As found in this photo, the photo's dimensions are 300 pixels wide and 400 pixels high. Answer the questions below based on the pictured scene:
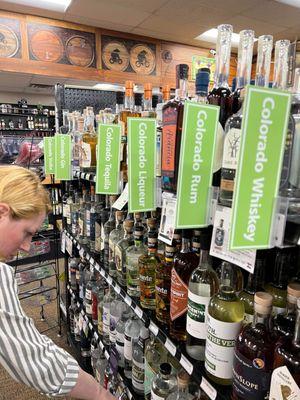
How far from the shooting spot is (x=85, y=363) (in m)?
2.35

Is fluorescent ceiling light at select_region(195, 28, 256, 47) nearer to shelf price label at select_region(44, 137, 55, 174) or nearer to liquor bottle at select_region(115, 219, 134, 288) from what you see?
shelf price label at select_region(44, 137, 55, 174)

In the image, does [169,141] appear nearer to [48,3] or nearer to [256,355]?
[256,355]

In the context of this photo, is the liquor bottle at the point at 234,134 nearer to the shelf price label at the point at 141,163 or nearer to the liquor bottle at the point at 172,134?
the liquor bottle at the point at 172,134

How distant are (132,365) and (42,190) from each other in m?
0.91

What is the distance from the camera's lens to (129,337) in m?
1.46

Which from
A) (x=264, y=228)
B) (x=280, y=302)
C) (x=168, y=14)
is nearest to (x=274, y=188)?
(x=264, y=228)

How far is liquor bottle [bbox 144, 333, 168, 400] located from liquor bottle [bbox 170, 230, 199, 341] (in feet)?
1.16

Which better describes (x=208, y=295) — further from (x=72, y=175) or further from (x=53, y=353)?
(x=72, y=175)

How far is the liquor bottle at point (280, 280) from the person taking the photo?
0.81 meters

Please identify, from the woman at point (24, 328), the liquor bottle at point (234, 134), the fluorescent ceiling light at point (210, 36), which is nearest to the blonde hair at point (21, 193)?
the woman at point (24, 328)

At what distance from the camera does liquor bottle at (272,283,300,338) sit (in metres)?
0.67

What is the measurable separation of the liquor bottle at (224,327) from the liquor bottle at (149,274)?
396mm

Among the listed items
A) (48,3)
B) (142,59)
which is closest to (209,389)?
(48,3)

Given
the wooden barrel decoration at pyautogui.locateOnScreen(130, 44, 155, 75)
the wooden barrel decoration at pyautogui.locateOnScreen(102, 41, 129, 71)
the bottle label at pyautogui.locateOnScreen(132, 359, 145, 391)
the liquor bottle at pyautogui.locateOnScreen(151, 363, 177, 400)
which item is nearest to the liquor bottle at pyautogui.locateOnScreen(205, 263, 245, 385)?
the liquor bottle at pyautogui.locateOnScreen(151, 363, 177, 400)
